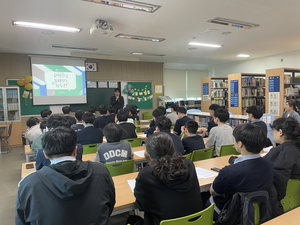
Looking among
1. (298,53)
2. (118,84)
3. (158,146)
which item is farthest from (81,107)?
(298,53)

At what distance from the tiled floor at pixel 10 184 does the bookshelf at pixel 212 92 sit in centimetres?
661

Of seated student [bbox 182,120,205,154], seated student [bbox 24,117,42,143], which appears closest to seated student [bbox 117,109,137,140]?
seated student [bbox 182,120,205,154]

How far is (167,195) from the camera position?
1.36 metres

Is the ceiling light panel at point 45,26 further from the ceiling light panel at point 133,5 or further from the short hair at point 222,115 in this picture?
the short hair at point 222,115

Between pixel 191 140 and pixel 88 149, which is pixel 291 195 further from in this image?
pixel 88 149

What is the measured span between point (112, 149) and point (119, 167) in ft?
0.94

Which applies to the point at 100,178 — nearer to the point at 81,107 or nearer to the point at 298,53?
the point at 81,107

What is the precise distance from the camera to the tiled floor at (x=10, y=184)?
279cm

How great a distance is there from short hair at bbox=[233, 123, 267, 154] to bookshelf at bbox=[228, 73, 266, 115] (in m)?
6.11

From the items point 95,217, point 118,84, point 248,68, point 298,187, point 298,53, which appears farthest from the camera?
point 248,68

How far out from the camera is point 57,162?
1301mm

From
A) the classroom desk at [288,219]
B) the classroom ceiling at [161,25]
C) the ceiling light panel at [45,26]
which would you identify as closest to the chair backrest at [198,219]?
the classroom desk at [288,219]

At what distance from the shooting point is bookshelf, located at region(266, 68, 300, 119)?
19.6 ft

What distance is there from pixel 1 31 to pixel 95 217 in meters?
5.32
